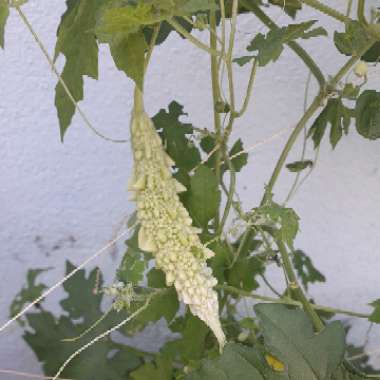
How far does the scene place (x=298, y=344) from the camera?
0.63m

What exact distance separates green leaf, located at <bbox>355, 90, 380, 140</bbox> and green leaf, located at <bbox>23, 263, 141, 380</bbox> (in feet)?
1.71

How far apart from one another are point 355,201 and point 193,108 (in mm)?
375

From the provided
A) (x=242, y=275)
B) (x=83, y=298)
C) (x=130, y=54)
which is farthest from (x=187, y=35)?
(x=83, y=298)

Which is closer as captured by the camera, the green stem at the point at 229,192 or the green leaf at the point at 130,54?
the green leaf at the point at 130,54

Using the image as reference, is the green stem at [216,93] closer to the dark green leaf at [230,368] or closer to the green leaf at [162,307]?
the green leaf at [162,307]

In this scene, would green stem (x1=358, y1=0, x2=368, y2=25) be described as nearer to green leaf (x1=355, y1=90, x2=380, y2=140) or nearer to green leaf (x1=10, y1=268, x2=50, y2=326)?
green leaf (x1=355, y1=90, x2=380, y2=140)

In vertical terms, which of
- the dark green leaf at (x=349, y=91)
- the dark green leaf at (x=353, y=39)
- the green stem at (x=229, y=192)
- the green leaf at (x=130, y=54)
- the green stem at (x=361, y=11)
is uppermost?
the green leaf at (x=130, y=54)

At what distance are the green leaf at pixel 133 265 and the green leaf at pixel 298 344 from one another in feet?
1.05

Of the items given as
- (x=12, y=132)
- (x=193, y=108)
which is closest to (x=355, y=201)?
(x=193, y=108)

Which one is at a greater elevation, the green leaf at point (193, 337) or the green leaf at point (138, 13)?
the green leaf at point (138, 13)

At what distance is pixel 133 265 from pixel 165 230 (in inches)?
13.1

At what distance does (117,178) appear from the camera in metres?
1.31

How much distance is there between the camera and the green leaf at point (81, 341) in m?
1.08

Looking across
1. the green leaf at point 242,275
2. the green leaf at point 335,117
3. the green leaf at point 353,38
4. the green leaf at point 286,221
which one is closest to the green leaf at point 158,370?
the green leaf at point 242,275
